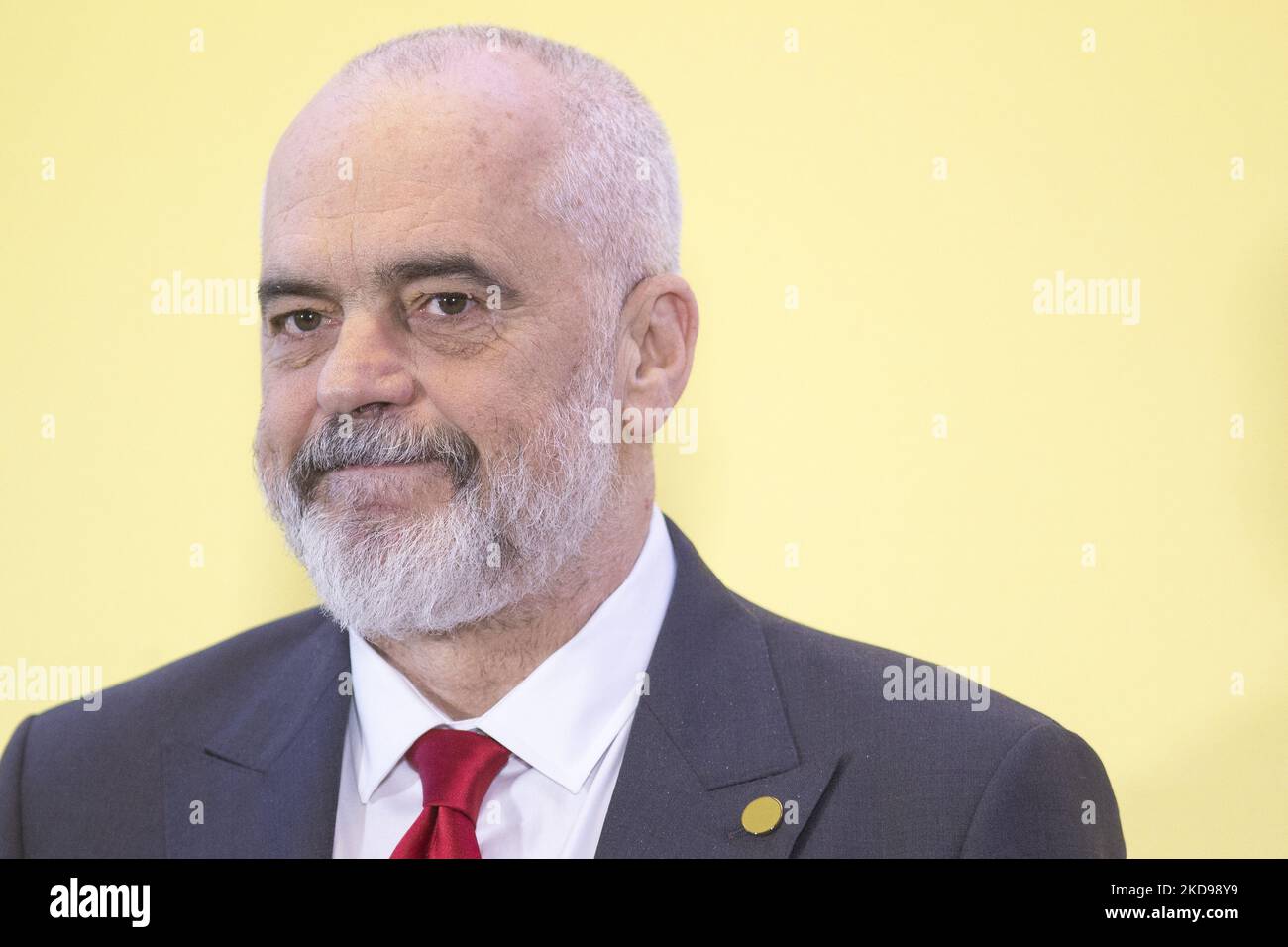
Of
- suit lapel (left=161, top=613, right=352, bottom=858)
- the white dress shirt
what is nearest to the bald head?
the white dress shirt

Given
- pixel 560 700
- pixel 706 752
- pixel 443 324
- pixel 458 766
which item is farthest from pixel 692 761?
pixel 443 324

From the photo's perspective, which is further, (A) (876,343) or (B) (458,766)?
(A) (876,343)

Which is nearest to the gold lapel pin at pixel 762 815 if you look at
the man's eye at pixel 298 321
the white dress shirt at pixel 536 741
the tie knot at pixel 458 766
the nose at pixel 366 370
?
the white dress shirt at pixel 536 741

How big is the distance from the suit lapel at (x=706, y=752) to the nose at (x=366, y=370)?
51 cm

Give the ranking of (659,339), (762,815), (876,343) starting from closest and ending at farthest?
1. (762,815)
2. (659,339)
3. (876,343)

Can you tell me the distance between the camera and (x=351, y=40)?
2.70 metres

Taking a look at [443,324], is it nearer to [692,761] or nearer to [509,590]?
[509,590]

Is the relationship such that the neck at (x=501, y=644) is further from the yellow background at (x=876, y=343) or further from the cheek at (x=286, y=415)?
the yellow background at (x=876, y=343)

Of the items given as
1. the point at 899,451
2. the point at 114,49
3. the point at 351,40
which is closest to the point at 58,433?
the point at 114,49

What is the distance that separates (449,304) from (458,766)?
608 mm

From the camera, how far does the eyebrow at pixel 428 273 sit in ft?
6.33

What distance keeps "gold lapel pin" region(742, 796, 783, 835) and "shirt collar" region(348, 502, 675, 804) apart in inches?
8.8

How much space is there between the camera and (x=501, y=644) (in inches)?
81.3
